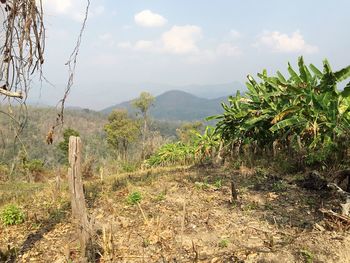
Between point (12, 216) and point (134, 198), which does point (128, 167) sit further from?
Answer: point (12, 216)

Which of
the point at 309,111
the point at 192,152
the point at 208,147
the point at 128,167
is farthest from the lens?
the point at 128,167

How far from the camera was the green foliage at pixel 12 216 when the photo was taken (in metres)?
5.75

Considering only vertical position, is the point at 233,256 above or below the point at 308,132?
below

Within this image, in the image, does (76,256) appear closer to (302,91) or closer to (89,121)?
(302,91)

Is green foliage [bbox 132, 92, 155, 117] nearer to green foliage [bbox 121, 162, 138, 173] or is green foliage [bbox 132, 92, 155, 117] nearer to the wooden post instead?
green foliage [bbox 121, 162, 138, 173]

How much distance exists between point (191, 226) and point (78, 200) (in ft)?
6.13

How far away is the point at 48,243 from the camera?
201 inches

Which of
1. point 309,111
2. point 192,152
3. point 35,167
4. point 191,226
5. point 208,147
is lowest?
point 35,167

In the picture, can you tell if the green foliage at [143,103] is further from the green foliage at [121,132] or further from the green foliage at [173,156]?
the green foliage at [173,156]

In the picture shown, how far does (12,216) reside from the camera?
5773mm

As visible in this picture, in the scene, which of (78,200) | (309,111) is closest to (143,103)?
(309,111)

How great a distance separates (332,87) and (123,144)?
89.6 feet

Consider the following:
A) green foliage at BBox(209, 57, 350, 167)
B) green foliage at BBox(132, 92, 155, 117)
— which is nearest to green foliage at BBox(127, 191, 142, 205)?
green foliage at BBox(209, 57, 350, 167)

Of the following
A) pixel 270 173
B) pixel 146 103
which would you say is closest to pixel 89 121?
pixel 146 103
